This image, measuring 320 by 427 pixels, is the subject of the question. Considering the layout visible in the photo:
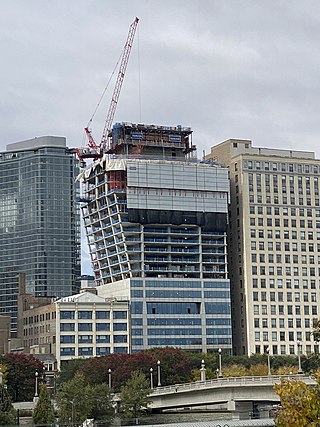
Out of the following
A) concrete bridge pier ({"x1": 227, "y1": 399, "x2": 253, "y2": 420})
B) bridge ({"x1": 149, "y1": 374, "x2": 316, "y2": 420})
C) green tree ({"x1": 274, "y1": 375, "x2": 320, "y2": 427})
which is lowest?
concrete bridge pier ({"x1": 227, "y1": 399, "x2": 253, "y2": 420})

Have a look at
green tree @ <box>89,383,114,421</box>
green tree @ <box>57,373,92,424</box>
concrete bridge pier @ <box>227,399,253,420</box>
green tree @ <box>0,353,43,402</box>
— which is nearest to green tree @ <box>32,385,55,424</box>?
green tree @ <box>57,373,92,424</box>

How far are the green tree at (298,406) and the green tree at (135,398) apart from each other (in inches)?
3417

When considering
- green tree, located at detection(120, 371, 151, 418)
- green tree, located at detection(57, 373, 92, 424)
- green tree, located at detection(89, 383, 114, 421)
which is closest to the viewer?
green tree, located at detection(57, 373, 92, 424)

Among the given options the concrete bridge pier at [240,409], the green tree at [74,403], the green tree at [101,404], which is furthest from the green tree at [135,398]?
the concrete bridge pier at [240,409]

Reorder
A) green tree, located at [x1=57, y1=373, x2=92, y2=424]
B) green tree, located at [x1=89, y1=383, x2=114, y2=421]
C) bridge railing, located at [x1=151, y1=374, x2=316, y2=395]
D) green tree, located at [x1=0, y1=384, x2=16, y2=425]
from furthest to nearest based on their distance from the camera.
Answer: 1. green tree, located at [x1=89, y1=383, x2=114, y2=421]
2. green tree, located at [x1=57, y1=373, x2=92, y2=424]
3. bridge railing, located at [x1=151, y1=374, x2=316, y2=395]
4. green tree, located at [x1=0, y1=384, x2=16, y2=425]

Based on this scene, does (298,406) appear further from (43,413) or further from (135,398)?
(135,398)

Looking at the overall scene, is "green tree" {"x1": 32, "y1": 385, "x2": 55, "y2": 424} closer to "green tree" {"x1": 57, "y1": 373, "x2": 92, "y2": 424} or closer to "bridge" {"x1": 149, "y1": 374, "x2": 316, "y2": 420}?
"green tree" {"x1": 57, "y1": 373, "x2": 92, "y2": 424}

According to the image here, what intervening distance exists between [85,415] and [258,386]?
24601 millimetres

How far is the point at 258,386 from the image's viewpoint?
139 m

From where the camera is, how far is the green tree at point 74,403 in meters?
139

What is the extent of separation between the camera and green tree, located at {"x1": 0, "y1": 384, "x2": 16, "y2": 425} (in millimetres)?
132238

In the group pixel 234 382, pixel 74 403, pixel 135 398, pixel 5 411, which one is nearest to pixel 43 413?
pixel 74 403

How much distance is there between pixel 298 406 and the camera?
6500 centimetres

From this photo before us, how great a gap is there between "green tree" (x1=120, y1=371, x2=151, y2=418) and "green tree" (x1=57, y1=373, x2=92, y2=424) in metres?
7.23
